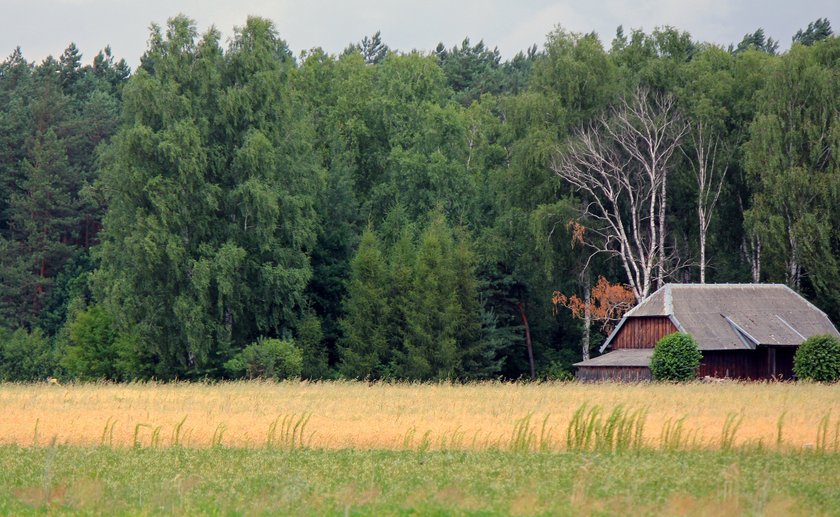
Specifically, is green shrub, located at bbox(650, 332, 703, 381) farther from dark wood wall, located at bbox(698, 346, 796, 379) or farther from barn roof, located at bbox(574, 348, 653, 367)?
dark wood wall, located at bbox(698, 346, 796, 379)

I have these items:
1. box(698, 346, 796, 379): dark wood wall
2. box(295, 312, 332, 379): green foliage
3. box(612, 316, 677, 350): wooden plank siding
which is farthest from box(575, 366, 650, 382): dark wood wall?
box(295, 312, 332, 379): green foliage

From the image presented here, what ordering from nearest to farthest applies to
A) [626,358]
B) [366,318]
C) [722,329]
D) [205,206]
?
[626,358]
[722,329]
[205,206]
[366,318]

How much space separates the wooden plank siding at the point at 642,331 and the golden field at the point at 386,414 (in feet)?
36.4

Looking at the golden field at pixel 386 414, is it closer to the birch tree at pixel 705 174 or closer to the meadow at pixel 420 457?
the meadow at pixel 420 457

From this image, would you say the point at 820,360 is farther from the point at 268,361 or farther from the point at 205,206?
the point at 205,206

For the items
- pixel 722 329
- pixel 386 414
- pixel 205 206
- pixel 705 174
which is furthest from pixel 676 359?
pixel 205 206

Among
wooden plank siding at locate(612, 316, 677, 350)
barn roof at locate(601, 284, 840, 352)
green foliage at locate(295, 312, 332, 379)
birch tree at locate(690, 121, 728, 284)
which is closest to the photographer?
barn roof at locate(601, 284, 840, 352)

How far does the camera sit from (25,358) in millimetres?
63656

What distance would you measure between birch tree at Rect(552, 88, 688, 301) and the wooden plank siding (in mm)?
3757

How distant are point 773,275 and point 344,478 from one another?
140 ft

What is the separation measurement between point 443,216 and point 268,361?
504 inches

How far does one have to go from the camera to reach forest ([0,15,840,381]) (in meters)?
53.4

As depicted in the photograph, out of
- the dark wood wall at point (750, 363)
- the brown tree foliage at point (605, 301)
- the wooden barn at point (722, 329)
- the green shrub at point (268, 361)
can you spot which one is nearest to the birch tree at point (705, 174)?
the brown tree foliage at point (605, 301)

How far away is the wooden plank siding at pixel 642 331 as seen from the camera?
5016cm
